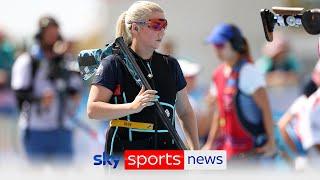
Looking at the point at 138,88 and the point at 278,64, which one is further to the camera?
the point at 278,64

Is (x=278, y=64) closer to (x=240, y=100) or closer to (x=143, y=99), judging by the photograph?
(x=240, y=100)

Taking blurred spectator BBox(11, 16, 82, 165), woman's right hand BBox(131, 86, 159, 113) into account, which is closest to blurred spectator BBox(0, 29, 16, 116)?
blurred spectator BBox(11, 16, 82, 165)

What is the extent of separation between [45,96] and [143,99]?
4256 mm

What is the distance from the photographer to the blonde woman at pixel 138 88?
568 cm

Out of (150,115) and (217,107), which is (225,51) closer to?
(217,107)

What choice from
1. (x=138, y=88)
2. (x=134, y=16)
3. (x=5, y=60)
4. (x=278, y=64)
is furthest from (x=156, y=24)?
(x=5, y=60)

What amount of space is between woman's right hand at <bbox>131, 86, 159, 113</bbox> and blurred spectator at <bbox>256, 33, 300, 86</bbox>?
6.92 m

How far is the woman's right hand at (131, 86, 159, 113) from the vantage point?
5.55 m

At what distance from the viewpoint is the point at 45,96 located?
9711mm

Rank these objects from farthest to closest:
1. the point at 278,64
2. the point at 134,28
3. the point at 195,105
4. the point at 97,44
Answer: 1. the point at 97,44
2. the point at 278,64
3. the point at 195,105
4. the point at 134,28

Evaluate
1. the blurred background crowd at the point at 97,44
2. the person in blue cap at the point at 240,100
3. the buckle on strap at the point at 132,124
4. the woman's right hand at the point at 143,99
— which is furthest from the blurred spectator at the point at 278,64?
the woman's right hand at the point at 143,99

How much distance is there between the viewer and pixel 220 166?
608 centimetres

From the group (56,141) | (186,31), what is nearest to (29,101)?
(56,141)

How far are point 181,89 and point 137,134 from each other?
1.28 feet
